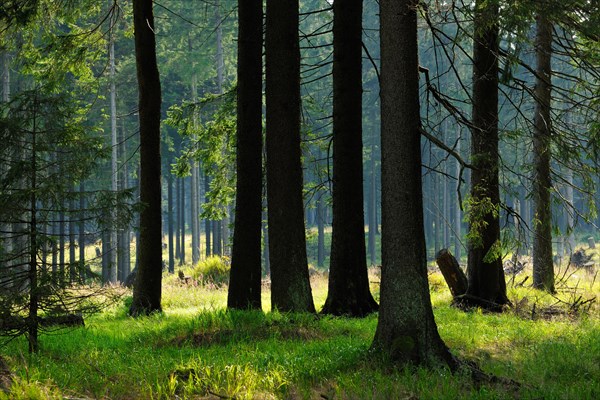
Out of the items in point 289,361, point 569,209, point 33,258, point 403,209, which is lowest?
point 289,361

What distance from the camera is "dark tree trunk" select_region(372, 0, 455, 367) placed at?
6.91 metres

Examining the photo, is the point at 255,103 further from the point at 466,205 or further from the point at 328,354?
the point at 328,354

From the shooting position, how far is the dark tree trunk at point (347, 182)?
11.4m

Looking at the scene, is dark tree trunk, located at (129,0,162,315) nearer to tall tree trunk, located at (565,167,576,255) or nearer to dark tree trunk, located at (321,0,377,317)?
dark tree trunk, located at (321,0,377,317)

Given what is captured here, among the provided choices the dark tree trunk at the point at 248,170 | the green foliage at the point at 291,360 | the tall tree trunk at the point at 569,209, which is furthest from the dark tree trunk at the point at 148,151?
the tall tree trunk at the point at 569,209

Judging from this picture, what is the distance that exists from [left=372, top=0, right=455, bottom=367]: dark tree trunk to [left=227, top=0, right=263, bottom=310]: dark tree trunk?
4.12 metres

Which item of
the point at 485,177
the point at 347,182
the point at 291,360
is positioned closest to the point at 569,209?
the point at 485,177

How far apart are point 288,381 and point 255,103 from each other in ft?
19.4

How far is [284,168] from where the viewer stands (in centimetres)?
1071

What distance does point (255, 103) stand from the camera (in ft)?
36.1

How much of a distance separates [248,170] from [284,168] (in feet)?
2.07

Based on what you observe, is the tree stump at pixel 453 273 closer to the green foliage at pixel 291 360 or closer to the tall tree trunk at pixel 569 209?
the green foliage at pixel 291 360

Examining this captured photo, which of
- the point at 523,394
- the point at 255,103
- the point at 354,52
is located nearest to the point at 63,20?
the point at 255,103

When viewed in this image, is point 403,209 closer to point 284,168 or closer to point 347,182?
point 284,168
